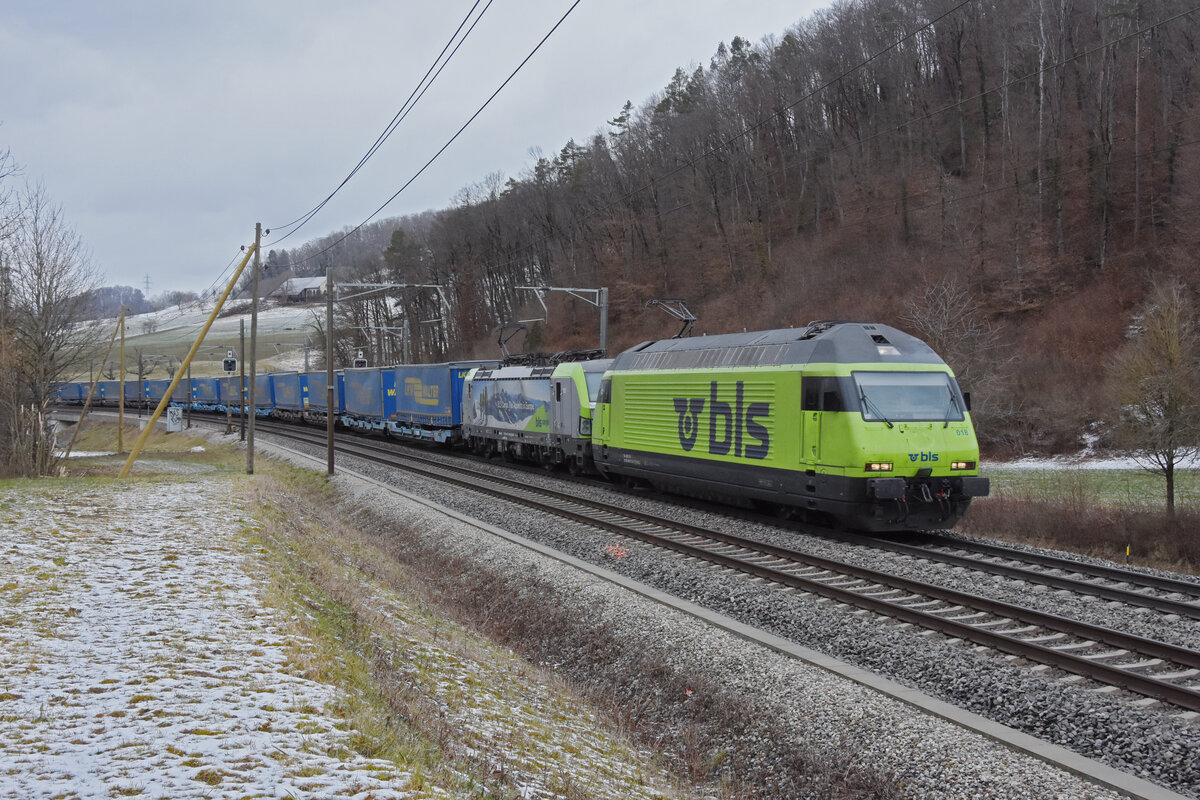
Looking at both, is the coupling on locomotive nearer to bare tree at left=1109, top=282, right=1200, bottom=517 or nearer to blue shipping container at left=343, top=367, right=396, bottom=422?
bare tree at left=1109, top=282, right=1200, bottom=517

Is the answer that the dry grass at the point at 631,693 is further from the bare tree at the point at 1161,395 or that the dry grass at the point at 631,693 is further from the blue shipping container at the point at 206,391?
the blue shipping container at the point at 206,391

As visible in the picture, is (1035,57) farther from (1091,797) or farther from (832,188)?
(1091,797)

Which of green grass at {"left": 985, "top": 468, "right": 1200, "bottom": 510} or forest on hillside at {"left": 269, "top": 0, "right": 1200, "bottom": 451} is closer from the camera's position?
green grass at {"left": 985, "top": 468, "right": 1200, "bottom": 510}

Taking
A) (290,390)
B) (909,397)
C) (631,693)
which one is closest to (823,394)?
(909,397)

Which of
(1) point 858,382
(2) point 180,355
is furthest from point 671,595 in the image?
(2) point 180,355

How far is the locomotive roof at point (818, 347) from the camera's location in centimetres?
1377

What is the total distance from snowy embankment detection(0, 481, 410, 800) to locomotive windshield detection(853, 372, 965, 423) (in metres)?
8.98

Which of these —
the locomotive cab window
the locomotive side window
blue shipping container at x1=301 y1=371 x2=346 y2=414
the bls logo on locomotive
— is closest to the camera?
the locomotive side window

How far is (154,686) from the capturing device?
5820 mm

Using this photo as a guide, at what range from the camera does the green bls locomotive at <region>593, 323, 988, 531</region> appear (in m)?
13.1

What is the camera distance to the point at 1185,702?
6633mm

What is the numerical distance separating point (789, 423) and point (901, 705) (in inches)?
296

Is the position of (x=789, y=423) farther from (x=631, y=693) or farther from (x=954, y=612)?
(x=631, y=693)

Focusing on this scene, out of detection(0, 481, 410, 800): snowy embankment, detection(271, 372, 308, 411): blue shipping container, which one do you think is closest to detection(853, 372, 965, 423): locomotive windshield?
detection(0, 481, 410, 800): snowy embankment
